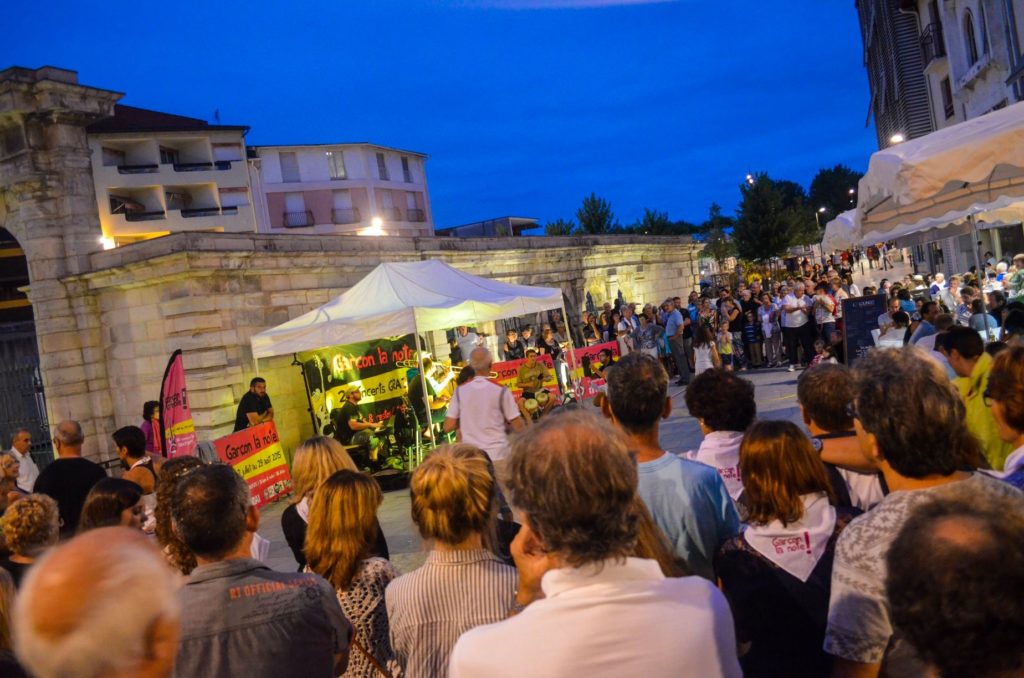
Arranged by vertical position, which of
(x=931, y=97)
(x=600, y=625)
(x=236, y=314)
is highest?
(x=931, y=97)

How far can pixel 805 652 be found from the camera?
2670mm

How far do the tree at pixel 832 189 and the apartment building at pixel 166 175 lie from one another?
237ft

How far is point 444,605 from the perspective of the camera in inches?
105

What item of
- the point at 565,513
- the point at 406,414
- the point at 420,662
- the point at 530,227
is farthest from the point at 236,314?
the point at 530,227

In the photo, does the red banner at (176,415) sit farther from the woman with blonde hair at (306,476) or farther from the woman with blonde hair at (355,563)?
the woman with blonde hair at (355,563)

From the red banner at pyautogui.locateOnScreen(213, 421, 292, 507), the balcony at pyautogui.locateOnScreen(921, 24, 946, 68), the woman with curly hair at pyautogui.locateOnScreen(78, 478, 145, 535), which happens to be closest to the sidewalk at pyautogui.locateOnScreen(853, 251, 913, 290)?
the balcony at pyautogui.locateOnScreen(921, 24, 946, 68)

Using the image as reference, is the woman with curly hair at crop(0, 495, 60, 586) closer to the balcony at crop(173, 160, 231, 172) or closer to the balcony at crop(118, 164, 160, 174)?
the balcony at crop(118, 164, 160, 174)

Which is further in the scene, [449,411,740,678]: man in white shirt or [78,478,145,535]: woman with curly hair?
[78,478,145,535]: woman with curly hair

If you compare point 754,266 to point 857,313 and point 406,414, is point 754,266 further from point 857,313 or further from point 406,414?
point 406,414

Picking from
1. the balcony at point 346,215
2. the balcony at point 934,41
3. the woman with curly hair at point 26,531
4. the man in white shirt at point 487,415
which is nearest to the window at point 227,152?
the balcony at point 346,215

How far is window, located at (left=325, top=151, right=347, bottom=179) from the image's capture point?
214 feet

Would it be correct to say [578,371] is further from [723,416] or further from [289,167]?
[289,167]

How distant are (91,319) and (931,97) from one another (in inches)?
1115

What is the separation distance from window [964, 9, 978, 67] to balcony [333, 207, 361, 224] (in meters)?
50.6
